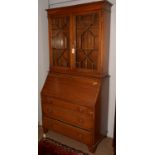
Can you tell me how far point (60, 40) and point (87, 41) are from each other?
1.66 ft

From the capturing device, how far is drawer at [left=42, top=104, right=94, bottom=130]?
7.14ft

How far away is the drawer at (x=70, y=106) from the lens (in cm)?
213

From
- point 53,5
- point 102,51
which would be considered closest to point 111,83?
point 102,51

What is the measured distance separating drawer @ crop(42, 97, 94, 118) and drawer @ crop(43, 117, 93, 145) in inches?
10.8

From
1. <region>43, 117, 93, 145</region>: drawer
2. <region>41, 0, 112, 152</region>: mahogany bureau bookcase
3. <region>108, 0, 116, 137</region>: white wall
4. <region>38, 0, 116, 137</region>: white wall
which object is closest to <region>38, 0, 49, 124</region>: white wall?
<region>38, 0, 116, 137</region>: white wall

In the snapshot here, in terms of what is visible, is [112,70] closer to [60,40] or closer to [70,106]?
[70,106]

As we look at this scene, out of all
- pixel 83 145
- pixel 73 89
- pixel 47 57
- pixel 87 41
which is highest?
pixel 87 41

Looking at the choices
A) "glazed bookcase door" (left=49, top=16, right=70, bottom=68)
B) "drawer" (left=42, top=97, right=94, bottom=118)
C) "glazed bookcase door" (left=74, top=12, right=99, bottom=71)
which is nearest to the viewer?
"drawer" (left=42, top=97, right=94, bottom=118)

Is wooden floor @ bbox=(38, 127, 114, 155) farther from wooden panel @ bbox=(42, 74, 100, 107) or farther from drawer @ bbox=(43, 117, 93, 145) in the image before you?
wooden panel @ bbox=(42, 74, 100, 107)

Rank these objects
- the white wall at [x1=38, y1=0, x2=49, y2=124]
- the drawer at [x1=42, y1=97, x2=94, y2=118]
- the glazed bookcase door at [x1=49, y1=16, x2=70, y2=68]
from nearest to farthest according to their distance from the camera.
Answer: the drawer at [x1=42, y1=97, x2=94, y2=118] → the glazed bookcase door at [x1=49, y1=16, x2=70, y2=68] → the white wall at [x1=38, y1=0, x2=49, y2=124]

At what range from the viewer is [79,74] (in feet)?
7.81

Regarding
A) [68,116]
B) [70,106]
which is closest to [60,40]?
[70,106]

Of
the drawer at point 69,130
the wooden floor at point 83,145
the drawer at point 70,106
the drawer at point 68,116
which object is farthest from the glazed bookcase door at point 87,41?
the wooden floor at point 83,145
